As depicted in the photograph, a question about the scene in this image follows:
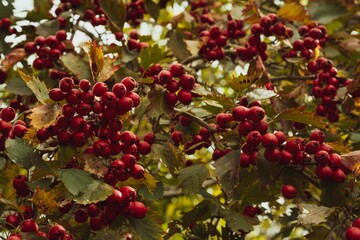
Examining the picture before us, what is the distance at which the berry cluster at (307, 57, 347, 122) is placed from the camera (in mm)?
3461

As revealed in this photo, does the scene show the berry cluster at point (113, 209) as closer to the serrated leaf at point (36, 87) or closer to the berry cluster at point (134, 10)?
the serrated leaf at point (36, 87)

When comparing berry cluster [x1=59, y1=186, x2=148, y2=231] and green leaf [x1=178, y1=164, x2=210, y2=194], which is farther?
green leaf [x1=178, y1=164, x2=210, y2=194]

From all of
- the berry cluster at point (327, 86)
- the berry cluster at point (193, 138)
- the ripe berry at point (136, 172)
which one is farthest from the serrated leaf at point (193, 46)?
the ripe berry at point (136, 172)

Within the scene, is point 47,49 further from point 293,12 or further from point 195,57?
point 293,12

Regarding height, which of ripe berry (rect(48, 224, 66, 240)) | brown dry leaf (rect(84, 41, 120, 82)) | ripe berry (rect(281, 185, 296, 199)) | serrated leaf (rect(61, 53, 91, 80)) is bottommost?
ripe berry (rect(281, 185, 296, 199))

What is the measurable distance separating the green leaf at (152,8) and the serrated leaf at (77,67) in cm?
119

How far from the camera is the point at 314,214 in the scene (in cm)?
254

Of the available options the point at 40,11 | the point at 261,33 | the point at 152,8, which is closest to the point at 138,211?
the point at 261,33

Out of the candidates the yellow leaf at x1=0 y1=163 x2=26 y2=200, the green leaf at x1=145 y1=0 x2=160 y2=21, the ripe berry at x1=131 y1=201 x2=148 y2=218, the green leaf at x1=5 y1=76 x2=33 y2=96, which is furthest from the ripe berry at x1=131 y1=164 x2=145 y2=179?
the green leaf at x1=145 y1=0 x2=160 y2=21

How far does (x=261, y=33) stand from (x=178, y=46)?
0.76 metres

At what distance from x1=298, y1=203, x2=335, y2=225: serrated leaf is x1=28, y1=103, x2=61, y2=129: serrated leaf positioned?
1.12m

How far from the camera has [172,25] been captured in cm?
445

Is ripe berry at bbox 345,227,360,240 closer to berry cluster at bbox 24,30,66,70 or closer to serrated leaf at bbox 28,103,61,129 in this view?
serrated leaf at bbox 28,103,61,129

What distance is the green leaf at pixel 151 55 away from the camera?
3.03 metres
